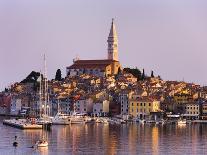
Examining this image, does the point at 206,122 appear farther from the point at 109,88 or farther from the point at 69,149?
the point at 69,149

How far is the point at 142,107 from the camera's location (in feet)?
224

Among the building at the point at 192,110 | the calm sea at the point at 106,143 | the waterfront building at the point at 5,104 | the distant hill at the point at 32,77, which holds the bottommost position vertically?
the calm sea at the point at 106,143

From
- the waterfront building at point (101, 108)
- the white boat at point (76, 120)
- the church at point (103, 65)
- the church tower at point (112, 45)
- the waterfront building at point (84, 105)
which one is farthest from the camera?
the church tower at point (112, 45)

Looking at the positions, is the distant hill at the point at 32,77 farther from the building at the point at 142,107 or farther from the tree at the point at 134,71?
the building at the point at 142,107

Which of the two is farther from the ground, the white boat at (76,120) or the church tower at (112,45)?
the church tower at (112,45)

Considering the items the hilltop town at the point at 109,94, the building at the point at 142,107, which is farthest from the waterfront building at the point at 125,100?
the building at the point at 142,107

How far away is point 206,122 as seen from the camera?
65.9m

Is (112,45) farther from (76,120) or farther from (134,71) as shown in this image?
(76,120)

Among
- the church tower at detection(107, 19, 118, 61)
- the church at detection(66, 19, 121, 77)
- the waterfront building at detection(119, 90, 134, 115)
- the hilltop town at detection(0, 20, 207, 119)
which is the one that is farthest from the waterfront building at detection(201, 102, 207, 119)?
the church tower at detection(107, 19, 118, 61)

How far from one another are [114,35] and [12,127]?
121ft

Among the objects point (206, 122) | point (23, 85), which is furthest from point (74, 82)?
point (206, 122)

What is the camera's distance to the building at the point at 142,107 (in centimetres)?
6812

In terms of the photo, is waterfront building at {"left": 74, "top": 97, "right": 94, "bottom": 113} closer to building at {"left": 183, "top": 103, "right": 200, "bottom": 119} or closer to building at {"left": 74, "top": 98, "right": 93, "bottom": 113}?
building at {"left": 74, "top": 98, "right": 93, "bottom": 113}

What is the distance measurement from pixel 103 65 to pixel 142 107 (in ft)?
57.4
